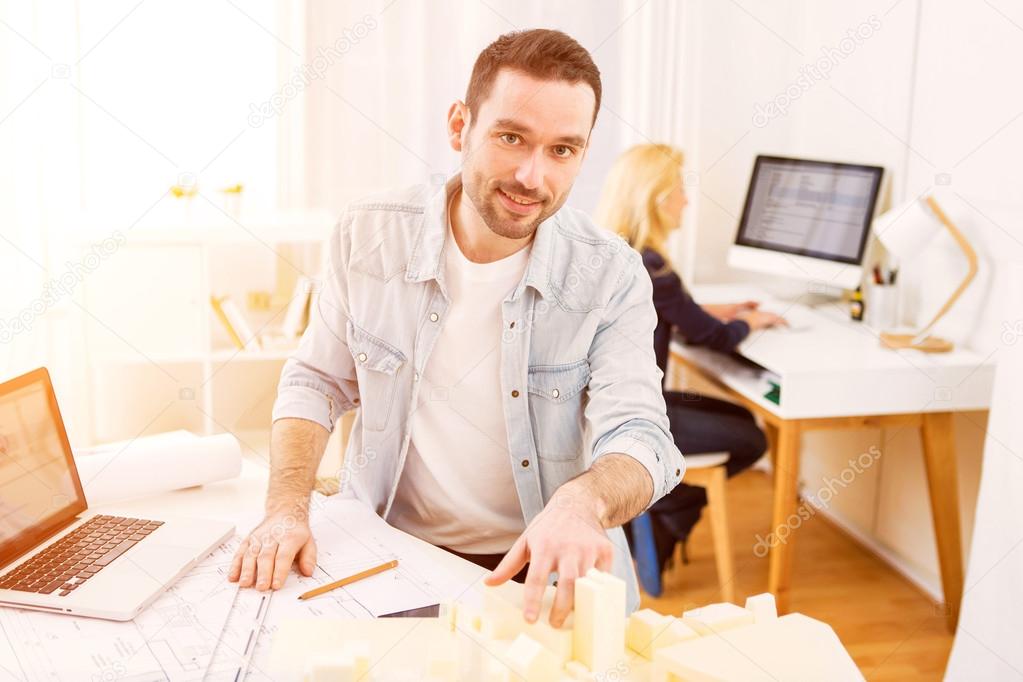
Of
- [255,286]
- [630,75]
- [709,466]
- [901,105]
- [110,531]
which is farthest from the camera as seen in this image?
[630,75]

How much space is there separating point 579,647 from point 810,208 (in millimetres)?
2567

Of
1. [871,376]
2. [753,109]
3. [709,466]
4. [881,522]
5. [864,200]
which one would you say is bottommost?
[881,522]

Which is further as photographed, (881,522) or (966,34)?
(881,522)

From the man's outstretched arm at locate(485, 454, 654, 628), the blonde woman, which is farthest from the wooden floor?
the man's outstretched arm at locate(485, 454, 654, 628)

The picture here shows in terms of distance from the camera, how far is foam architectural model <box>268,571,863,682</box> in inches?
41.1

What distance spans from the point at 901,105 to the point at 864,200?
0.30 meters

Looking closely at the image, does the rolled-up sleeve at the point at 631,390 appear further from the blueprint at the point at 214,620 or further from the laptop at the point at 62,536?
A: the laptop at the point at 62,536

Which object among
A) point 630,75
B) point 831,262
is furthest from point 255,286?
point 831,262

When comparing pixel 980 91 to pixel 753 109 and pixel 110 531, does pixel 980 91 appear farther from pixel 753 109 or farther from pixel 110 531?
pixel 110 531

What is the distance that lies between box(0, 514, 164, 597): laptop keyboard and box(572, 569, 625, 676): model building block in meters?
0.64

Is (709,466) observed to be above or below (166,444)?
below

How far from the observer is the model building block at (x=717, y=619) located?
3.65ft

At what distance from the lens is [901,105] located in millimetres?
3135

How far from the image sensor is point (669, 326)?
3.00 meters
